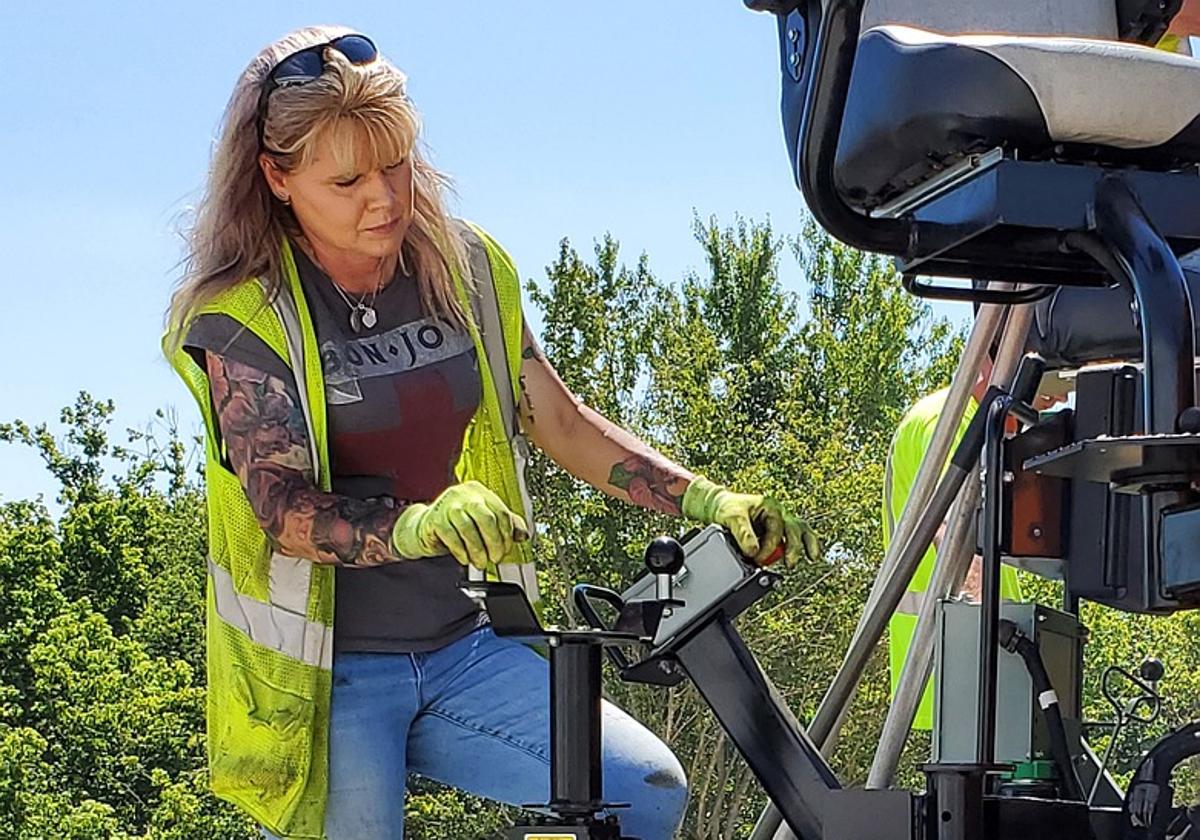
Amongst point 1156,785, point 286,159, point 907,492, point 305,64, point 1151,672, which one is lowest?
point 1156,785

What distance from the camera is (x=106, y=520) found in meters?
23.3

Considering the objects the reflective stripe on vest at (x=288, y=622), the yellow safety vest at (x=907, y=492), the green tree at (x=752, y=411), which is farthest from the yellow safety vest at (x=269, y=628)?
the green tree at (x=752, y=411)

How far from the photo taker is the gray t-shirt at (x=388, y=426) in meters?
2.07

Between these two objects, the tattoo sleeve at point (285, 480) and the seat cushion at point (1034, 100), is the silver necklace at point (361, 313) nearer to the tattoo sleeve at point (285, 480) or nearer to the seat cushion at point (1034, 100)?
the tattoo sleeve at point (285, 480)

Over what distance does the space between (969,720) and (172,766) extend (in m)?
21.0

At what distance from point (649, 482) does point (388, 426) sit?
1.06 ft

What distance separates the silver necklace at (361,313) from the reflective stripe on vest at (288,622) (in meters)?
0.29

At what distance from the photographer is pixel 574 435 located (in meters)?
2.30

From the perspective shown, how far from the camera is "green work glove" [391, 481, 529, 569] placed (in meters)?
1.68

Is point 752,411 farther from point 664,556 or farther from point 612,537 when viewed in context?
point 664,556

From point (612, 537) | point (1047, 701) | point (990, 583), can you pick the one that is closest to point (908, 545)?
point (1047, 701)

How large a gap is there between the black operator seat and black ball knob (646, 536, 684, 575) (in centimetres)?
43

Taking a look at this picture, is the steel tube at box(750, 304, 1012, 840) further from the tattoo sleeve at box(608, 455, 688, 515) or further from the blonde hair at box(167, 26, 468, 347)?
the blonde hair at box(167, 26, 468, 347)

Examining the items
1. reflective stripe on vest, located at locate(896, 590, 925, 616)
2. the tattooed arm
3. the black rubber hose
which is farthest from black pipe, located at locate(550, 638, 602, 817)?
reflective stripe on vest, located at locate(896, 590, 925, 616)
